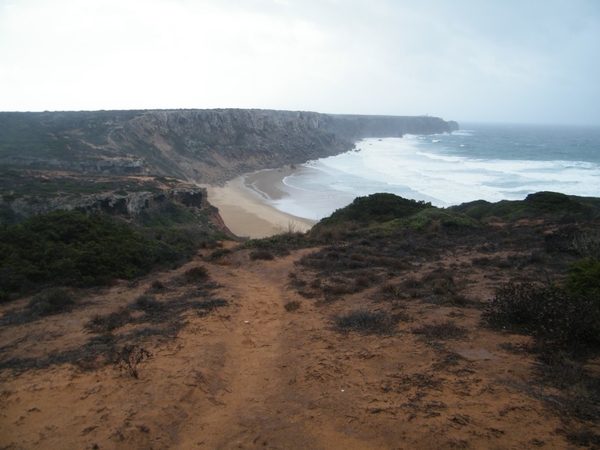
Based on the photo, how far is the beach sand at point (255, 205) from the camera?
1120 inches

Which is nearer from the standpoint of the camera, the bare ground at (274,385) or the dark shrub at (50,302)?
the bare ground at (274,385)

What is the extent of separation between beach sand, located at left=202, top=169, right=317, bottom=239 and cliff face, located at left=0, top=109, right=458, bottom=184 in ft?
14.9

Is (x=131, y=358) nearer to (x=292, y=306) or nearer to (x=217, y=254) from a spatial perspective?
(x=292, y=306)

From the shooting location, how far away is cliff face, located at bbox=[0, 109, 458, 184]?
1391 inches

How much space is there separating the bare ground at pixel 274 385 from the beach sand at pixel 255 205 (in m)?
12.4

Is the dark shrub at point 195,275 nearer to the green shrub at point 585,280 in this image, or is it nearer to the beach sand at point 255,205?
the green shrub at point 585,280

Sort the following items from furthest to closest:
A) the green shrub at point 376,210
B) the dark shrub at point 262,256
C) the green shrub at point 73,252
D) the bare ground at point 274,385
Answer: the green shrub at point 376,210
the dark shrub at point 262,256
the green shrub at point 73,252
the bare ground at point 274,385

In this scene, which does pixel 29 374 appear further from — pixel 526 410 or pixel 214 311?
pixel 526 410

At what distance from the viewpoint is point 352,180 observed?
Answer: 4722 centimetres

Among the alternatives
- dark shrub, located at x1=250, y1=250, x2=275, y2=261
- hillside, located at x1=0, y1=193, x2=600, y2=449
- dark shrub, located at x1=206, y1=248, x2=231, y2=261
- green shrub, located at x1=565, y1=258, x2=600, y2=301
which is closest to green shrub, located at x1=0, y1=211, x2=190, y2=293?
hillside, located at x1=0, y1=193, x2=600, y2=449

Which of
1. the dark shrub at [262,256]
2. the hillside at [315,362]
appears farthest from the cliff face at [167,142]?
the hillside at [315,362]

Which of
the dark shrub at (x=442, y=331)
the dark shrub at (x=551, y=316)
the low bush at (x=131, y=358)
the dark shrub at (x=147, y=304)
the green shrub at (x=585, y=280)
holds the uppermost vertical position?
the green shrub at (x=585, y=280)

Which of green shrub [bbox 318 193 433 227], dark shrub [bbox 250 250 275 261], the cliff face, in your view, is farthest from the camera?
the cliff face

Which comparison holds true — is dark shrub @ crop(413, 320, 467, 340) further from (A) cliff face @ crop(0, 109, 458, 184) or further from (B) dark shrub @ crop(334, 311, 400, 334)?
(A) cliff face @ crop(0, 109, 458, 184)
